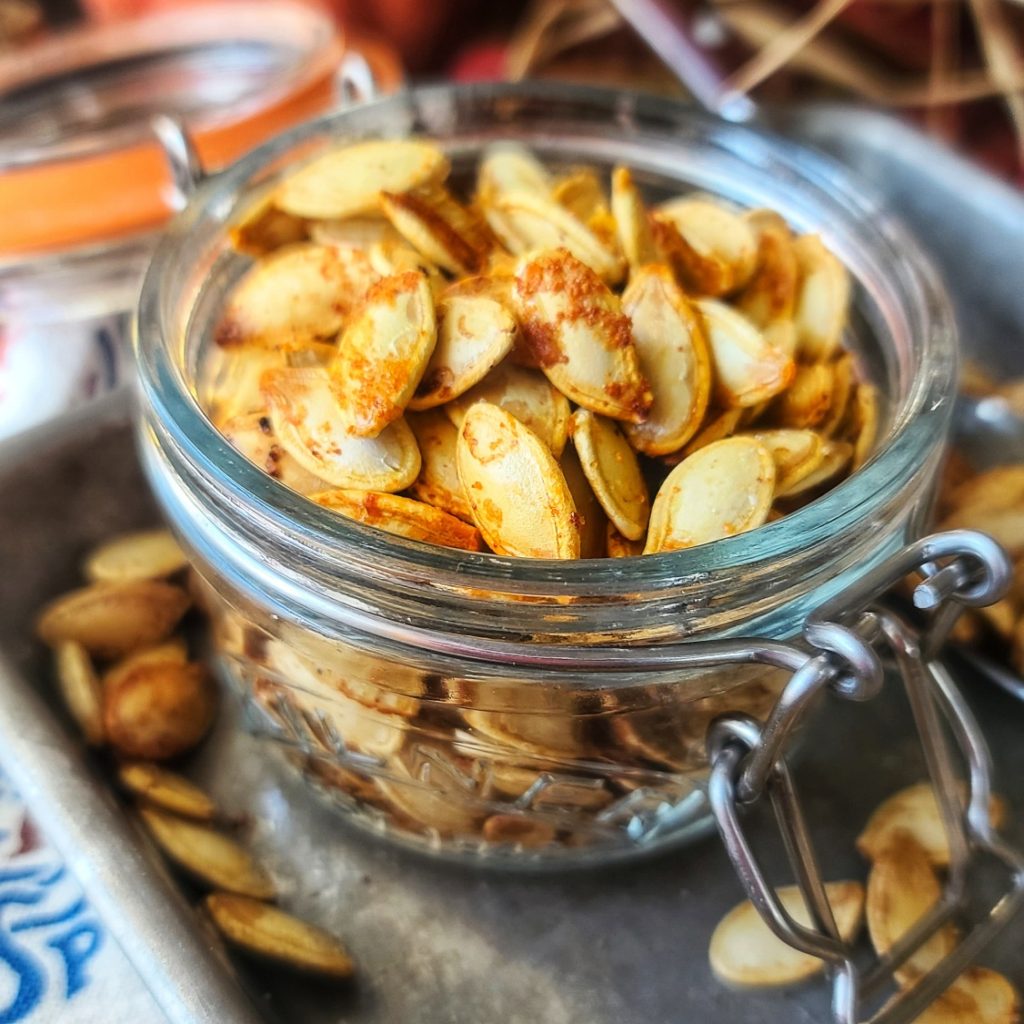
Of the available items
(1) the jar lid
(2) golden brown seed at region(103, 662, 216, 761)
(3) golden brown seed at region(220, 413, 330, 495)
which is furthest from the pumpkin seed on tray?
(1) the jar lid

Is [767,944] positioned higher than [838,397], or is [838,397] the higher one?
[838,397]

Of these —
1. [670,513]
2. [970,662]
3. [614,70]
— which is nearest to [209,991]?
[670,513]

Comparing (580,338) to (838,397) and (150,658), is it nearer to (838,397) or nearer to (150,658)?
(838,397)

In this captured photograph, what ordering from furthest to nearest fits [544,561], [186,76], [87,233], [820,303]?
[186,76], [87,233], [820,303], [544,561]

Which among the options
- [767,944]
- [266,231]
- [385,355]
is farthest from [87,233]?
[767,944]

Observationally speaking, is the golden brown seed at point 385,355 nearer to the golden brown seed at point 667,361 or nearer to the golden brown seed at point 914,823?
the golden brown seed at point 667,361

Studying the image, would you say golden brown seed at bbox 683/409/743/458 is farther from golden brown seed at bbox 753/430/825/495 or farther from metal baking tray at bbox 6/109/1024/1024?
metal baking tray at bbox 6/109/1024/1024
